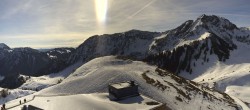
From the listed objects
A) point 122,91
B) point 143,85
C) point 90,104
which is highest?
point 122,91

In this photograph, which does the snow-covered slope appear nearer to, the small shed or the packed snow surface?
the small shed

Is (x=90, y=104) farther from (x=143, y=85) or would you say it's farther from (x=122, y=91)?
(x=143, y=85)

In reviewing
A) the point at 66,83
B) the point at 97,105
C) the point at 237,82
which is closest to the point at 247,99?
the point at 237,82

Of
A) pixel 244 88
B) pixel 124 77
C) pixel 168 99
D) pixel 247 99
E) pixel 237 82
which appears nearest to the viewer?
pixel 168 99

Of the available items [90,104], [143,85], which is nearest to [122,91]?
[90,104]

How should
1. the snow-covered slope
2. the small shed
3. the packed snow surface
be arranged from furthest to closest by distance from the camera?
the snow-covered slope
the small shed
the packed snow surface

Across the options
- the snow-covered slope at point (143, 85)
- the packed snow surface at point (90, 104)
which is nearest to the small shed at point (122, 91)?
the packed snow surface at point (90, 104)

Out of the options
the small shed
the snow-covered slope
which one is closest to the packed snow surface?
the small shed

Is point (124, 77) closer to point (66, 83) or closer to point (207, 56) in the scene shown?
point (66, 83)
